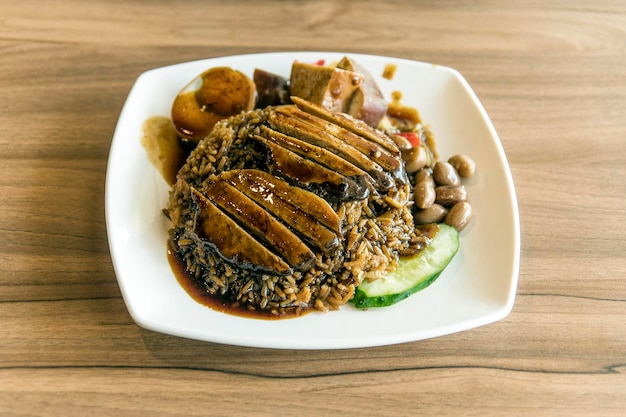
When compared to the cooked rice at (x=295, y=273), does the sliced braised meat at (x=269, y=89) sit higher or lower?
higher

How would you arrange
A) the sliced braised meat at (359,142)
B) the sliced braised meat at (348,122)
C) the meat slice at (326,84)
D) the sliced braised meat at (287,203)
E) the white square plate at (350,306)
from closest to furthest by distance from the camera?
the white square plate at (350,306)
the sliced braised meat at (287,203)
the sliced braised meat at (359,142)
the sliced braised meat at (348,122)
the meat slice at (326,84)

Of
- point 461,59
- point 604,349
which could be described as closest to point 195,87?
point 461,59

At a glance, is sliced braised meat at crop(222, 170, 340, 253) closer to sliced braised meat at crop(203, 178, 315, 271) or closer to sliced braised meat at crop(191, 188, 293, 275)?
sliced braised meat at crop(203, 178, 315, 271)

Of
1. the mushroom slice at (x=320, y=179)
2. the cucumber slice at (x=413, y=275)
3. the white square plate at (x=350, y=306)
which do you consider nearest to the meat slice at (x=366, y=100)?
the white square plate at (x=350, y=306)

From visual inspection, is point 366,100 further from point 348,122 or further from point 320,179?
point 320,179

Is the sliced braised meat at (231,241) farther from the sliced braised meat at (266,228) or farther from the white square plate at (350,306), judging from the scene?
the white square plate at (350,306)

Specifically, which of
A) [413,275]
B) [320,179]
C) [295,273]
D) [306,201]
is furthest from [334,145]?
[413,275]

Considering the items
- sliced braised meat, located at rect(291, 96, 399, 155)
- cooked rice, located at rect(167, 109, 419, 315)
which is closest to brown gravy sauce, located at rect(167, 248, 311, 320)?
cooked rice, located at rect(167, 109, 419, 315)
